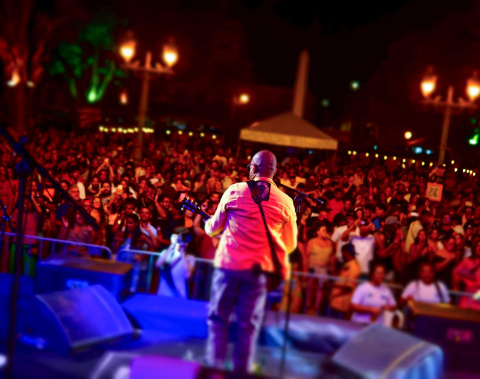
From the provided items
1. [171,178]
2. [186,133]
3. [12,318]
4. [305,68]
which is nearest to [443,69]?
[186,133]

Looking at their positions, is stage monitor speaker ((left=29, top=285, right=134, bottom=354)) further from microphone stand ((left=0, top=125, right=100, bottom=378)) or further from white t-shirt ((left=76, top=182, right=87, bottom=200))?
white t-shirt ((left=76, top=182, right=87, bottom=200))

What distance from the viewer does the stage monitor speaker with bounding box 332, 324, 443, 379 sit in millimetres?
3766

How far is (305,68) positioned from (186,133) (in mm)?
4908

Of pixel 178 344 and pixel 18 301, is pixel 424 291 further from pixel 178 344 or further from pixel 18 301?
pixel 18 301

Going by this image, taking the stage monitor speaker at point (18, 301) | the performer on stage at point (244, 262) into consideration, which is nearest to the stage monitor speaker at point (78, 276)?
the stage monitor speaker at point (18, 301)

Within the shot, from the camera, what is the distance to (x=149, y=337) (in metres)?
4.89

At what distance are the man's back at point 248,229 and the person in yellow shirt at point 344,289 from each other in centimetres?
123

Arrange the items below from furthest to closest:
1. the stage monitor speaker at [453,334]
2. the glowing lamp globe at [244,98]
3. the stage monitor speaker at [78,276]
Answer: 1. the glowing lamp globe at [244,98]
2. the stage monitor speaker at [78,276]
3. the stage monitor speaker at [453,334]

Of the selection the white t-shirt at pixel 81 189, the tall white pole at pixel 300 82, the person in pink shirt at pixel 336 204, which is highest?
the tall white pole at pixel 300 82

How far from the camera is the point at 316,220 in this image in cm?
688

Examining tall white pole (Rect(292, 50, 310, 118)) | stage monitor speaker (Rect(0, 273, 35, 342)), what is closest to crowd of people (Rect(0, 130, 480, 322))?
stage monitor speaker (Rect(0, 273, 35, 342))

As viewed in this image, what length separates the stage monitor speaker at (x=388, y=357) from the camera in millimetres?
3766

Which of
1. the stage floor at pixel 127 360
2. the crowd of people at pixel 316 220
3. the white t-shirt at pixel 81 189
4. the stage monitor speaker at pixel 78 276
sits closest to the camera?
the stage floor at pixel 127 360

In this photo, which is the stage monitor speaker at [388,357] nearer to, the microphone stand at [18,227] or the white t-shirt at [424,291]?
the white t-shirt at [424,291]
